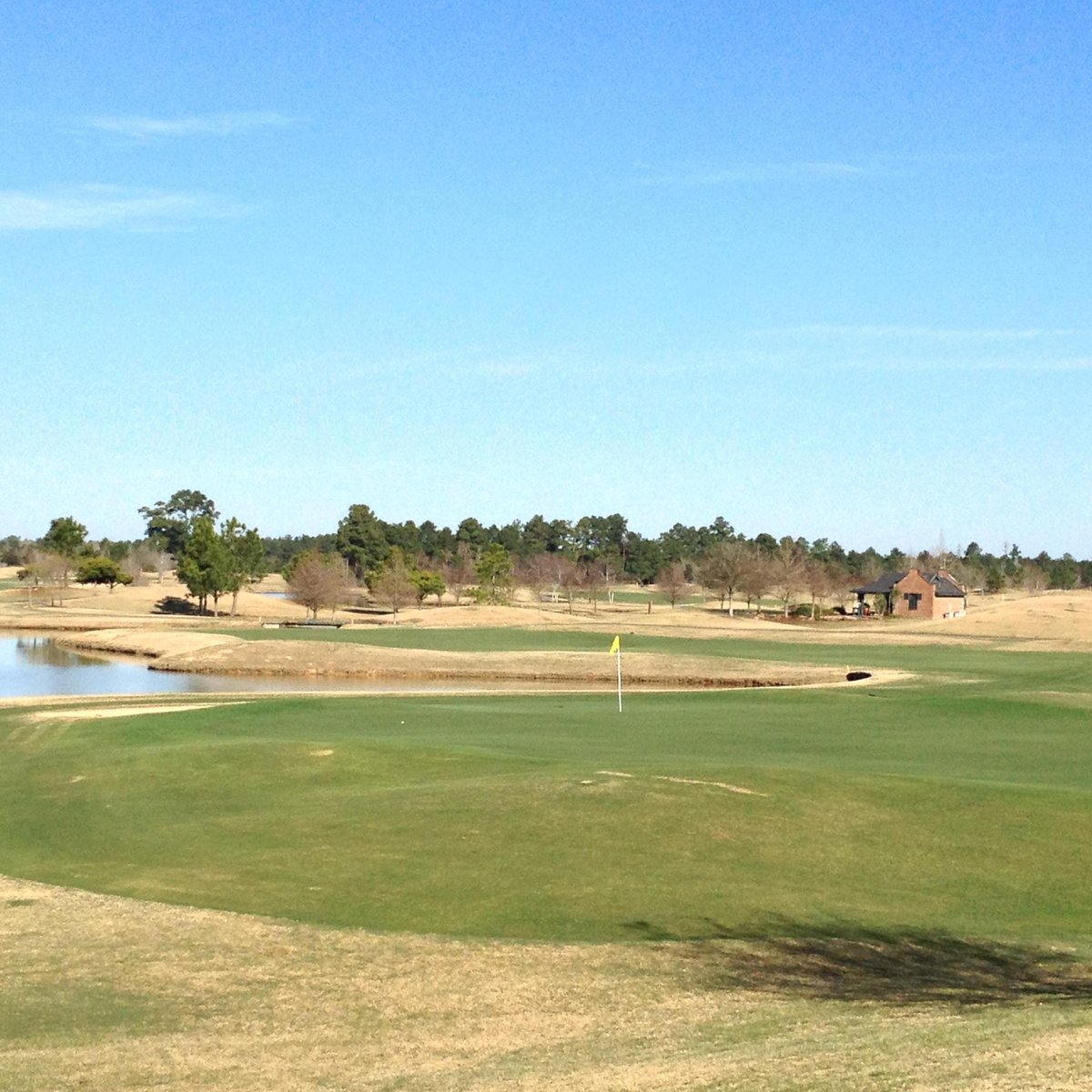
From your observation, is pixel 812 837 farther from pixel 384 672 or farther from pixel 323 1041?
pixel 384 672

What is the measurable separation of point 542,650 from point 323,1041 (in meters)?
62.2

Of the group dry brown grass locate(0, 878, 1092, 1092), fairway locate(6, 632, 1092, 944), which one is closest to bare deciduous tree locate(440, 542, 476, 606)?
fairway locate(6, 632, 1092, 944)

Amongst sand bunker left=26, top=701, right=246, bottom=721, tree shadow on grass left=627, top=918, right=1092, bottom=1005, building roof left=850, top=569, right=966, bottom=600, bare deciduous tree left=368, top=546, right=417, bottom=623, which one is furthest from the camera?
bare deciduous tree left=368, top=546, right=417, bottom=623

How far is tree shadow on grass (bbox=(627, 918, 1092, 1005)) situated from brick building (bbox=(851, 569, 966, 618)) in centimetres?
10603

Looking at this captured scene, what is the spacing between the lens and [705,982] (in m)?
16.5

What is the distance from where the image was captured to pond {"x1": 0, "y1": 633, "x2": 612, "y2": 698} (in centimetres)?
5753

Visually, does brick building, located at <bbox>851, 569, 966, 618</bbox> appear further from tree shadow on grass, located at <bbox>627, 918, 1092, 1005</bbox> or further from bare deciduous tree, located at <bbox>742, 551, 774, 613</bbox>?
tree shadow on grass, located at <bbox>627, 918, 1092, 1005</bbox>

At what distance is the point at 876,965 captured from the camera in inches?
688

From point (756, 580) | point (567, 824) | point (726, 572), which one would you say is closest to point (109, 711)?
point (567, 824)

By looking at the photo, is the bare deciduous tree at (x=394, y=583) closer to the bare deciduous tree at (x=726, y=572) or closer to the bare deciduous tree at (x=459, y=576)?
the bare deciduous tree at (x=459, y=576)

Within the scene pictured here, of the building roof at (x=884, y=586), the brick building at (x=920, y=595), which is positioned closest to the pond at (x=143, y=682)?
the brick building at (x=920, y=595)

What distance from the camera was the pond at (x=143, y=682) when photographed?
189ft

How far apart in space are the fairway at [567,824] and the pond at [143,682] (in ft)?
55.4

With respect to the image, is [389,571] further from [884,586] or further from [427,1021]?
[427,1021]
